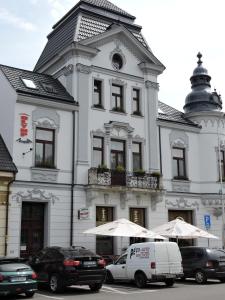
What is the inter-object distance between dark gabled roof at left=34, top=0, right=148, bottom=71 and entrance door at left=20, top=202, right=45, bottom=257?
32.1ft

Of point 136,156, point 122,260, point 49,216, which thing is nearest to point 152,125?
point 136,156

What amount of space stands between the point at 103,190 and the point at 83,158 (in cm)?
211

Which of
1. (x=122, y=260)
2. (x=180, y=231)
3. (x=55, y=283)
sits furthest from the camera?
(x=180, y=231)

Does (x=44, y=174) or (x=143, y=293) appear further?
(x=44, y=174)

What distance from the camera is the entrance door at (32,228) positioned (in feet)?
77.3

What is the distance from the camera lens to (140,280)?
17.9m

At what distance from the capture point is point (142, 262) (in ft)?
58.9

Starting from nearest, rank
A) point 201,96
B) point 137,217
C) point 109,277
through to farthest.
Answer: point 109,277 < point 137,217 < point 201,96

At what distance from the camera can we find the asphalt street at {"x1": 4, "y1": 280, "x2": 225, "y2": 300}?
14758 millimetres

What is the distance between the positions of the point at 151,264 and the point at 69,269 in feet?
11.2

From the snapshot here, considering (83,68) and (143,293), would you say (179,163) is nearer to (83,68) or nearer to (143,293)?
(83,68)

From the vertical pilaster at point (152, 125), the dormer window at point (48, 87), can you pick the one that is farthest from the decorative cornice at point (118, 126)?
the dormer window at point (48, 87)

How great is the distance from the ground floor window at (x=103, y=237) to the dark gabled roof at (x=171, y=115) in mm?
7365

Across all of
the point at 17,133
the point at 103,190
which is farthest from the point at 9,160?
the point at 103,190
